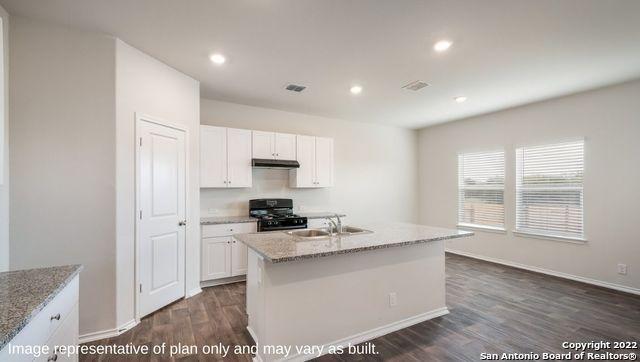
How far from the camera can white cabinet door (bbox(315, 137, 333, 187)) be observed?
193 inches

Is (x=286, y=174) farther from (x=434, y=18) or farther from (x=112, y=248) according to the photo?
(x=434, y=18)

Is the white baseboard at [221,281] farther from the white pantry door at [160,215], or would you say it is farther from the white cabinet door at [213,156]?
the white cabinet door at [213,156]

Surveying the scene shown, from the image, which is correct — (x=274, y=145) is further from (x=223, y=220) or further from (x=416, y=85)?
(x=416, y=85)

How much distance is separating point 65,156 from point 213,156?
5.71ft

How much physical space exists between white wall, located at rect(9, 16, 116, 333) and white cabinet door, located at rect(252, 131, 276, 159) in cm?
197

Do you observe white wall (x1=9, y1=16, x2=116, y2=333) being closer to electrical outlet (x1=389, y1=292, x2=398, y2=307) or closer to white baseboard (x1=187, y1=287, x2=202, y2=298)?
white baseboard (x1=187, y1=287, x2=202, y2=298)

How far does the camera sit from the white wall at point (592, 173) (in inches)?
141

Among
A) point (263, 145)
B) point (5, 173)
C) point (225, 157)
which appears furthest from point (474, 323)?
point (5, 173)

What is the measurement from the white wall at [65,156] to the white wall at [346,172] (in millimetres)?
1740

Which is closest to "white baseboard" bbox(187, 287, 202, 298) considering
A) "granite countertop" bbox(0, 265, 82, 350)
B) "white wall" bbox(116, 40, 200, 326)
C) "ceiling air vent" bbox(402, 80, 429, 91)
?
"white wall" bbox(116, 40, 200, 326)

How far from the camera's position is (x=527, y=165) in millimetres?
4582

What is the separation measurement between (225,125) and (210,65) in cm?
139

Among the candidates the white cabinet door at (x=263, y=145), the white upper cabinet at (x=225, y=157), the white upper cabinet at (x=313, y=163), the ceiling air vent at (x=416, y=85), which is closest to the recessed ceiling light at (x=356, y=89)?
the ceiling air vent at (x=416, y=85)

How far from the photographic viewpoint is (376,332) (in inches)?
101
